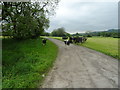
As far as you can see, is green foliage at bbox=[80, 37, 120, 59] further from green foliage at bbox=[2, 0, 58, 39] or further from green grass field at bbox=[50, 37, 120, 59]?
green foliage at bbox=[2, 0, 58, 39]

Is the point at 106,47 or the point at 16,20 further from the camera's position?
the point at 106,47

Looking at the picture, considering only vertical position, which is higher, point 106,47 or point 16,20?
point 16,20

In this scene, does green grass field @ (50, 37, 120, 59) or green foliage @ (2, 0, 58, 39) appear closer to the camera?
green grass field @ (50, 37, 120, 59)

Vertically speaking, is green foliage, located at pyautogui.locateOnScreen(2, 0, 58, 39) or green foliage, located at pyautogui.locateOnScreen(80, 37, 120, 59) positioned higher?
green foliage, located at pyautogui.locateOnScreen(2, 0, 58, 39)

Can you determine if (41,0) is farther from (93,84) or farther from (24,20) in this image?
(93,84)

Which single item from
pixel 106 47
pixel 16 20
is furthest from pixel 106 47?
pixel 16 20

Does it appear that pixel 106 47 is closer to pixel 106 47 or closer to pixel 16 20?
pixel 106 47

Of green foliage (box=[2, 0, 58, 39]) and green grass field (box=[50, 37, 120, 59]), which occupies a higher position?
green foliage (box=[2, 0, 58, 39])

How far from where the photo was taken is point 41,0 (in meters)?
20.5

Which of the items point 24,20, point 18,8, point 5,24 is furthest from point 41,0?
point 5,24

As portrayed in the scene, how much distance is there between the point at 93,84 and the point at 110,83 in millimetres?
845

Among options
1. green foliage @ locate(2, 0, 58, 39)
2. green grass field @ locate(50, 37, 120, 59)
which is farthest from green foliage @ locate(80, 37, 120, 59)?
green foliage @ locate(2, 0, 58, 39)

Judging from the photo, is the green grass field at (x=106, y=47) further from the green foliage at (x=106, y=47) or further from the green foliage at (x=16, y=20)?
the green foliage at (x=16, y=20)

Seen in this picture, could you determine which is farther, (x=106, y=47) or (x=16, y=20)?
(x=106, y=47)
